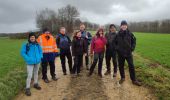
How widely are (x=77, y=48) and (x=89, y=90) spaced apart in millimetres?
2568

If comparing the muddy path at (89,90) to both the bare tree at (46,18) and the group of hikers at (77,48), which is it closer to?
the group of hikers at (77,48)

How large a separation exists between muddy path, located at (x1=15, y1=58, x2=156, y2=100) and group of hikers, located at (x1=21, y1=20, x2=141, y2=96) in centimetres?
32

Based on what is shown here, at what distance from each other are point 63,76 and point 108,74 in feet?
6.33

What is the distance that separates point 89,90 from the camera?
923cm

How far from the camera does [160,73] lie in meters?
11.3

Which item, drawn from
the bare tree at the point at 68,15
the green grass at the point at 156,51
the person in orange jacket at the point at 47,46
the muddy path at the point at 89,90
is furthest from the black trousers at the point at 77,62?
the bare tree at the point at 68,15

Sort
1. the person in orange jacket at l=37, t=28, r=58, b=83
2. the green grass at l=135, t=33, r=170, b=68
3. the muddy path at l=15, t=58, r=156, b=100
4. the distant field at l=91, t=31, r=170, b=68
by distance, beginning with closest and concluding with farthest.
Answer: the muddy path at l=15, t=58, r=156, b=100
the person in orange jacket at l=37, t=28, r=58, b=83
the green grass at l=135, t=33, r=170, b=68
the distant field at l=91, t=31, r=170, b=68

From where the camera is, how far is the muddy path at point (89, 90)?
28.2 feet

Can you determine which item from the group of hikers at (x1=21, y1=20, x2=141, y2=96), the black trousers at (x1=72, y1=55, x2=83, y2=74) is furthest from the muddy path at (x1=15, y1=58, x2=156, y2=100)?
the black trousers at (x1=72, y1=55, x2=83, y2=74)

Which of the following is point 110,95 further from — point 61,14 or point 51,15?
point 51,15

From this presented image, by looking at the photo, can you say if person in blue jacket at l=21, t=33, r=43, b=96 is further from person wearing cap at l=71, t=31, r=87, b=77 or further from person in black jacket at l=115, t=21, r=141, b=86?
person in black jacket at l=115, t=21, r=141, b=86

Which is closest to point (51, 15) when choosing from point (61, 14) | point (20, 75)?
point (61, 14)

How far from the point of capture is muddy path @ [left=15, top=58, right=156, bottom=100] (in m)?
8.60

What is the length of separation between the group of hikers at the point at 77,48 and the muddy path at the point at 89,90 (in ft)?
1.06
